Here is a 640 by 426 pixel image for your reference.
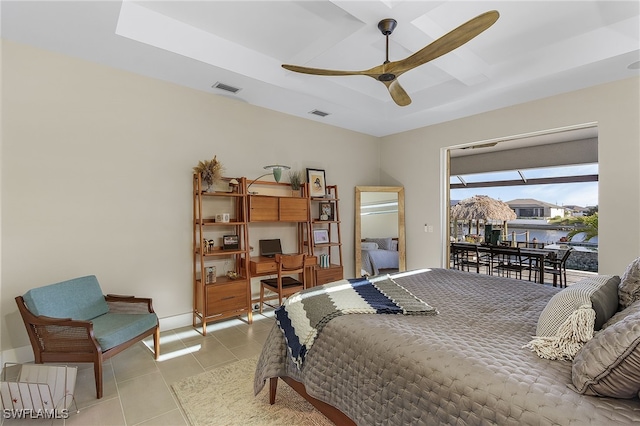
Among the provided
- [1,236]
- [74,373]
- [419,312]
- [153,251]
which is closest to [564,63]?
[419,312]

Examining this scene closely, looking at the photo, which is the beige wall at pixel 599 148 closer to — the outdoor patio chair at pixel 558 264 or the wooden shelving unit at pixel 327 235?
the wooden shelving unit at pixel 327 235

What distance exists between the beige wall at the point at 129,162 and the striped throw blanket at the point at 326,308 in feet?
6.73

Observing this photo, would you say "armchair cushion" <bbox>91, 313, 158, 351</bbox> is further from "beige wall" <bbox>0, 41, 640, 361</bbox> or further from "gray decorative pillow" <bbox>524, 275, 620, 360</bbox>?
"gray decorative pillow" <bbox>524, 275, 620, 360</bbox>

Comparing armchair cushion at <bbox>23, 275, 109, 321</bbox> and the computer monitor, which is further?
the computer monitor

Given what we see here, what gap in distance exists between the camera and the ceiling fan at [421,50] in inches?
66.9

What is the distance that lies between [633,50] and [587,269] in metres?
3.96

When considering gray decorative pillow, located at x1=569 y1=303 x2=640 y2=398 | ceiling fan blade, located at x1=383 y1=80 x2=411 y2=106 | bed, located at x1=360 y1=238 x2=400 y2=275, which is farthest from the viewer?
bed, located at x1=360 y1=238 x2=400 y2=275

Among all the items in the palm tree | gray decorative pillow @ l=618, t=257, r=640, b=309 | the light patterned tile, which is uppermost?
the palm tree

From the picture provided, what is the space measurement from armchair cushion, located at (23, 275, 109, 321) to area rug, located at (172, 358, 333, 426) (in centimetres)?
103

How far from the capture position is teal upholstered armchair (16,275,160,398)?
2268mm

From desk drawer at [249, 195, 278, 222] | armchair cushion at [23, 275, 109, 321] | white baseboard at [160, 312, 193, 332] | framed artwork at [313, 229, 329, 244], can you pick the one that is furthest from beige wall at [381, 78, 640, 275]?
armchair cushion at [23, 275, 109, 321]

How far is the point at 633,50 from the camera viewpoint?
270cm

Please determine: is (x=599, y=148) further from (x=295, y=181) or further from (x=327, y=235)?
(x=295, y=181)

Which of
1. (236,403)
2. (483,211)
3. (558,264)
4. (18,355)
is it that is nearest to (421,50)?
(236,403)
